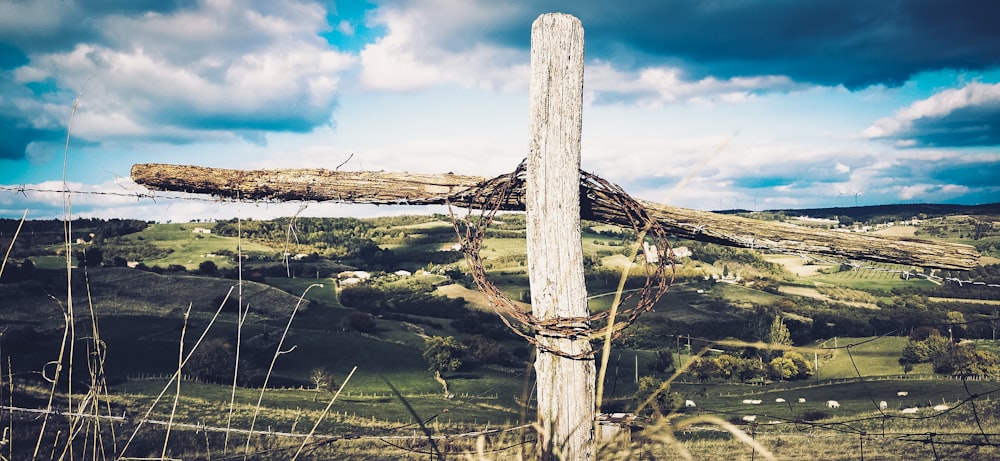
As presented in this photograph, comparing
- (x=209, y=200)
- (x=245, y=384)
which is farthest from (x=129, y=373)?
(x=209, y=200)

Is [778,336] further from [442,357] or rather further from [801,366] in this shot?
[442,357]

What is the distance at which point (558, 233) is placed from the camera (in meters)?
3.49

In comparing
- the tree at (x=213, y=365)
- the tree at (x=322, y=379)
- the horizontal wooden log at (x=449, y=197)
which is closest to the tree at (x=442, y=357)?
the tree at (x=322, y=379)

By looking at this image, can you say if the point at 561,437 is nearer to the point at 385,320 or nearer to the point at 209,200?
the point at 209,200

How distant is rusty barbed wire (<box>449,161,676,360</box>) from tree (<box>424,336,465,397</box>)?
1689cm

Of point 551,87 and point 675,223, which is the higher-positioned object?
point 551,87

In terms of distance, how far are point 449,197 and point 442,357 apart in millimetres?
17132

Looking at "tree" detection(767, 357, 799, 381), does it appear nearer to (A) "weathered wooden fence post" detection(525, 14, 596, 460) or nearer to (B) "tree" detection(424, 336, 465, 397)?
(B) "tree" detection(424, 336, 465, 397)

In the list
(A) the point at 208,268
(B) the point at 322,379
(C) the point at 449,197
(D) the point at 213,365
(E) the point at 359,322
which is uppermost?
(C) the point at 449,197

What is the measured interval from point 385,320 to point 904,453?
23.6 m

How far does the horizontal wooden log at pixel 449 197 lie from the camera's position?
4.07 meters

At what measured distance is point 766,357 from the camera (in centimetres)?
2747

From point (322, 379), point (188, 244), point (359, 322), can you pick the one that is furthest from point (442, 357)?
point (188, 244)

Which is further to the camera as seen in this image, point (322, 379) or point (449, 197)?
point (322, 379)
